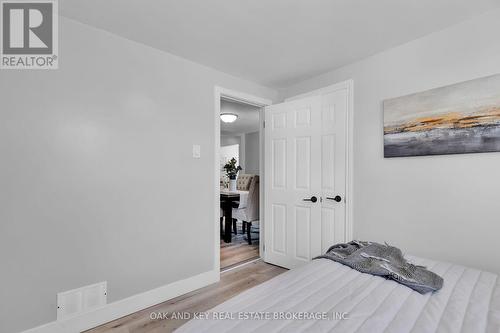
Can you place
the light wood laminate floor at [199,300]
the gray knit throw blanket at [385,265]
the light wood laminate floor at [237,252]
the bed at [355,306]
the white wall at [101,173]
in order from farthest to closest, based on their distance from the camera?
the light wood laminate floor at [237,252] → the light wood laminate floor at [199,300] → the white wall at [101,173] → the gray knit throw blanket at [385,265] → the bed at [355,306]

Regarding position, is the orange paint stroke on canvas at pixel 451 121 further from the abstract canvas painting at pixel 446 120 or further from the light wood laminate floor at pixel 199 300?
the light wood laminate floor at pixel 199 300

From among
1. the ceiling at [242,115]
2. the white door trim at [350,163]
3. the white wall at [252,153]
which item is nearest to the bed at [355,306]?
the white door trim at [350,163]

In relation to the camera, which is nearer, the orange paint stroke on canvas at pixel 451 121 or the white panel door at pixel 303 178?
the orange paint stroke on canvas at pixel 451 121

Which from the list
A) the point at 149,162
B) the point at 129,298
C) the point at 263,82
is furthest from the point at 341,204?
the point at 129,298

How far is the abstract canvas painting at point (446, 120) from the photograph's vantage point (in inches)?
70.1

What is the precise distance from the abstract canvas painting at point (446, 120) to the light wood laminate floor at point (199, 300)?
1953mm

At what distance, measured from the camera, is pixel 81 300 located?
1.90m

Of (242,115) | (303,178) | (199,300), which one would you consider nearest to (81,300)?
(199,300)

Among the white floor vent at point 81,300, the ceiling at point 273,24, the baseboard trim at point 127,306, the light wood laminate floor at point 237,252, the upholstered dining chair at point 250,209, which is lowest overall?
the light wood laminate floor at point 237,252

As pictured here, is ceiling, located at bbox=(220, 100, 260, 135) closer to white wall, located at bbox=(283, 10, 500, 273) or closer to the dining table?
the dining table

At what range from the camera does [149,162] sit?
2.29 meters

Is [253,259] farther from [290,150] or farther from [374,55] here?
[374,55]

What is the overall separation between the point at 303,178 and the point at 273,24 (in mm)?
1651

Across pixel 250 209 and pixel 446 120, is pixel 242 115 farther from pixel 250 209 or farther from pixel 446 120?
pixel 446 120
